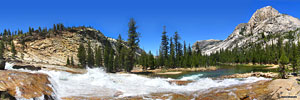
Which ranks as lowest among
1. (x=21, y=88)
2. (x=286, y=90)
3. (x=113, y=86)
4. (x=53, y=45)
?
(x=113, y=86)

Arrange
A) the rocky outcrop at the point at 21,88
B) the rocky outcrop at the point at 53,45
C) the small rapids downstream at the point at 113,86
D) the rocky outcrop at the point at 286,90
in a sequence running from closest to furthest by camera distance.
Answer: the rocky outcrop at the point at 21,88 < the rocky outcrop at the point at 286,90 < the small rapids downstream at the point at 113,86 < the rocky outcrop at the point at 53,45

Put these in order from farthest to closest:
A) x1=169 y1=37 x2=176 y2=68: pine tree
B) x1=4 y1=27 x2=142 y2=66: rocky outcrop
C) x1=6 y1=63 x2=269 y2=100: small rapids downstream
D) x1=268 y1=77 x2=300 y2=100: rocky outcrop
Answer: x1=4 y1=27 x2=142 y2=66: rocky outcrop, x1=169 y1=37 x2=176 y2=68: pine tree, x1=6 y1=63 x2=269 y2=100: small rapids downstream, x1=268 y1=77 x2=300 y2=100: rocky outcrop

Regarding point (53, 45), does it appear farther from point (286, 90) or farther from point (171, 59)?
point (286, 90)

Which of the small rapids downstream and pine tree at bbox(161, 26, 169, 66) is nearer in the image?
the small rapids downstream

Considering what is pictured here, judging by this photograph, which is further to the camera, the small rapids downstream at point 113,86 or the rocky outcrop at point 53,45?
the rocky outcrop at point 53,45

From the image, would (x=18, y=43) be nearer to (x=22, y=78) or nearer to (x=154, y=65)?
(x=154, y=65)

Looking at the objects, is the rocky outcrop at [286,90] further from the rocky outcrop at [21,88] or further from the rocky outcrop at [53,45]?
the rocky outcrop at [53,45]

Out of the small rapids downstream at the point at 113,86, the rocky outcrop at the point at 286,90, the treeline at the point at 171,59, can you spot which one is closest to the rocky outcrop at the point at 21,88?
the small rapids downstream at the point at 113,86

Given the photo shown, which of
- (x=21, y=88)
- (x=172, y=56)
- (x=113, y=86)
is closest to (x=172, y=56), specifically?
(x=172, y=56)

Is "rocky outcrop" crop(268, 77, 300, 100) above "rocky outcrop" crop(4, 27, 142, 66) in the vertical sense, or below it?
below

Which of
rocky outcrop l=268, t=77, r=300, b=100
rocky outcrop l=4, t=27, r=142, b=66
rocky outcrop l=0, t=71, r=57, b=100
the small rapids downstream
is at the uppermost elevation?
rocky outcrop l=4, t=27, r=142, b=66

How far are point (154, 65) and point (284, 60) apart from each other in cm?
5387

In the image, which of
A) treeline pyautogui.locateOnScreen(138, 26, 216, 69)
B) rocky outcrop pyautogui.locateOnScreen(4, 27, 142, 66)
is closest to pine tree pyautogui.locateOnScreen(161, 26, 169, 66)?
treeline pyautogui.locateOnScreen(138, 26, 216, 69)

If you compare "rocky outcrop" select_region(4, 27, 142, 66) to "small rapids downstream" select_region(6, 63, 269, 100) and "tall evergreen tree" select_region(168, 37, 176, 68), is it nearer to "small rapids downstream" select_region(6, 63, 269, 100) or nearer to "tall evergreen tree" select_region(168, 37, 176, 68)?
"tall evergreen tree" select_region(168, 37, 176, 68)
